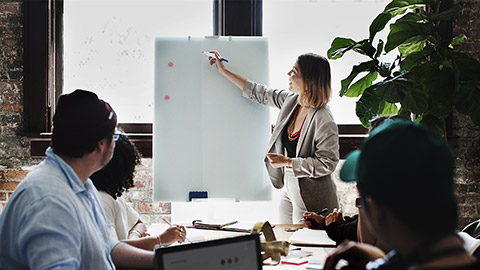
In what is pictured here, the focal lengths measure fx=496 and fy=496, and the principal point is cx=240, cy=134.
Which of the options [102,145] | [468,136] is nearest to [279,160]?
[468,136]

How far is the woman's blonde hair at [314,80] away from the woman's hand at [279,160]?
40cm

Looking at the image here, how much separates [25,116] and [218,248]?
9.55ft

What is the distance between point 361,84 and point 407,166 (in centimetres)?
253

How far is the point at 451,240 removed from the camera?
706mm

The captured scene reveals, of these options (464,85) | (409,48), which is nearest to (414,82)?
(464,85)

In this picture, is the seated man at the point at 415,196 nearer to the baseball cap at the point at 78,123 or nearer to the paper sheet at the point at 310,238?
the baseball cap at the point at 78,123

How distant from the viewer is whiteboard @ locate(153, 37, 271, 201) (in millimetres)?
3445

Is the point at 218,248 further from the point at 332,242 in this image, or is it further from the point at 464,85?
the point at 464,85

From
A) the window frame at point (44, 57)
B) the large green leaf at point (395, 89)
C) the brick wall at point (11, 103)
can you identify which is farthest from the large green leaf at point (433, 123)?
the brick wall at point (11, 103)

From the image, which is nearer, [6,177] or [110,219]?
[110,219]

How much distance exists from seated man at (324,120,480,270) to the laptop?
2.12 feet

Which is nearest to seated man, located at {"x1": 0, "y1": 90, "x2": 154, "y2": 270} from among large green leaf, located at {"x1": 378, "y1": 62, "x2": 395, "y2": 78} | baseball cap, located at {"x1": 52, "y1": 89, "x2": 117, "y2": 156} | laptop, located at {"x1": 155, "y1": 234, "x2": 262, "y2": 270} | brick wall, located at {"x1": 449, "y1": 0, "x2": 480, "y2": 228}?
baseball cap, located at {"x1": 52, "y1": 89, "x2": 117, "y2": 156}

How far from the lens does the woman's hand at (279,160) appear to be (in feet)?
10.7

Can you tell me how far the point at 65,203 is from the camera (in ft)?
4.56
